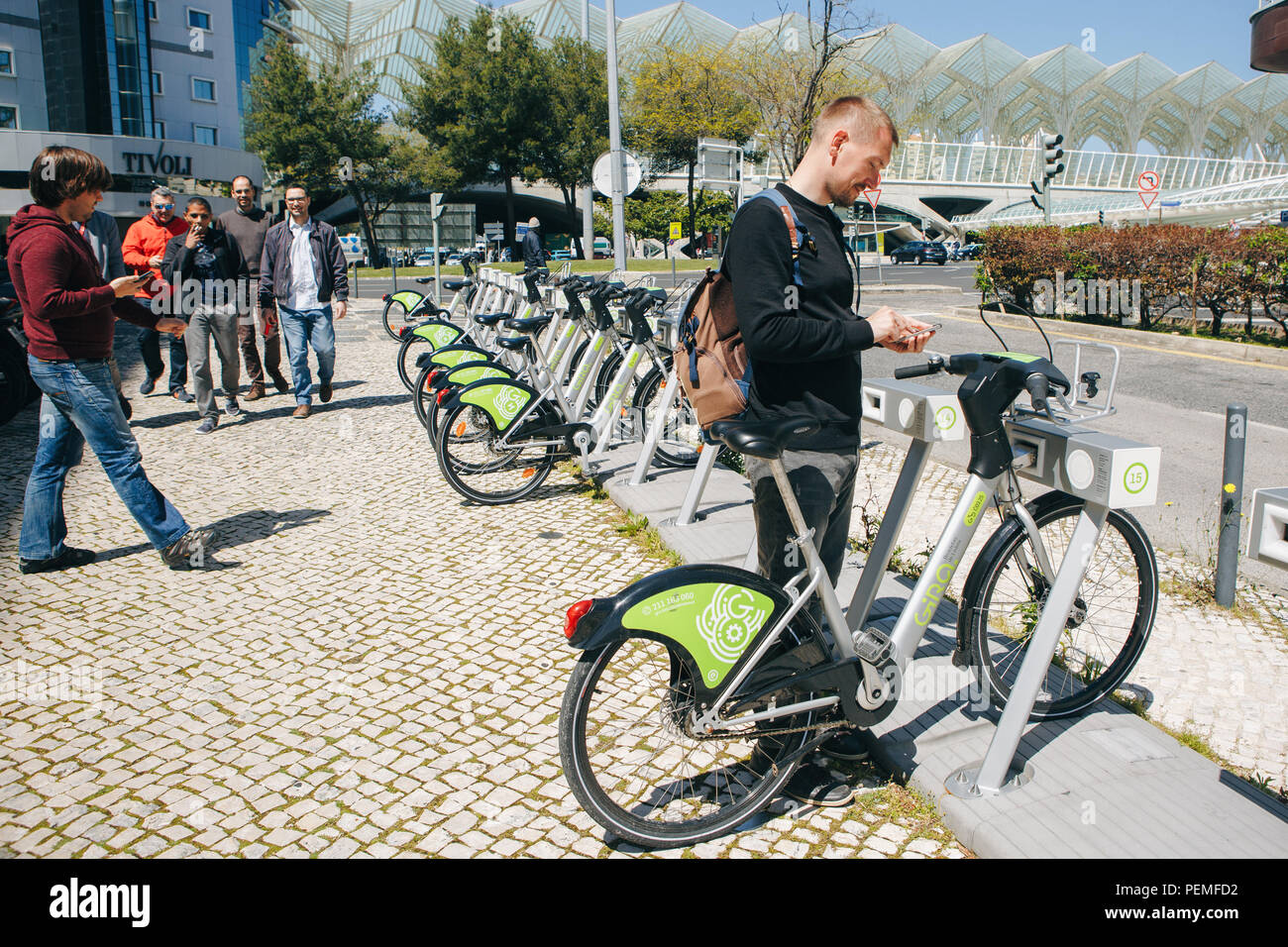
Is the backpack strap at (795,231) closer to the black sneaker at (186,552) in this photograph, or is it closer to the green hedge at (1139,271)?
the black sneaker at (186,552)

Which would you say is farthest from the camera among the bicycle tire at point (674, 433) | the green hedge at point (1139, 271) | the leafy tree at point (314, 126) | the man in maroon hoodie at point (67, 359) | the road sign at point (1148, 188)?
the leafy tree at point (314, 126)

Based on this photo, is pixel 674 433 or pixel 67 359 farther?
pixel 674 433

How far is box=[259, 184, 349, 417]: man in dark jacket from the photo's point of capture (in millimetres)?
8656

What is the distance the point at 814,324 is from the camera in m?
2.46

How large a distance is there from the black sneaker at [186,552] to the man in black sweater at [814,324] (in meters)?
3.42

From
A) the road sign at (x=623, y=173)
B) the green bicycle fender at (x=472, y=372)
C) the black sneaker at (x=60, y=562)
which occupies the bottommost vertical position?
the black sneaker at (x=60, y=562)

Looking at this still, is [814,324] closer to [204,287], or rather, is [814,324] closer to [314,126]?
[204,287]

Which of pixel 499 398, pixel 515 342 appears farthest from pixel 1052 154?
pixel 499 398

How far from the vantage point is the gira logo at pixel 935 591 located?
2822 mm

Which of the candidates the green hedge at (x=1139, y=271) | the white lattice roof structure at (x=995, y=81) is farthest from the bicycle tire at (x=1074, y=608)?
the white lattice roof structure at (x=995, y=81)

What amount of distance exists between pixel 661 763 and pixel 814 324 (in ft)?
4.93
